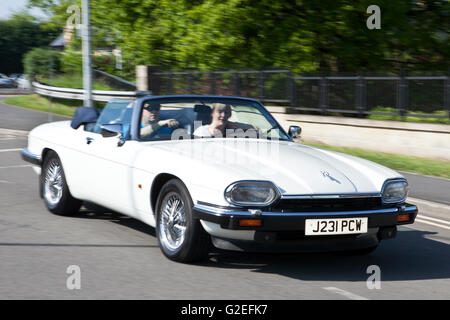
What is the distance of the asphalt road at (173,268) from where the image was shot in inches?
196

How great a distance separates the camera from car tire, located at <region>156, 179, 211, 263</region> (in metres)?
5.60

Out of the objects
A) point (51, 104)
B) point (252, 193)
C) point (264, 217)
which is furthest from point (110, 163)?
point (51, 104)

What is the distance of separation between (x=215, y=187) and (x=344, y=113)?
45.2ft

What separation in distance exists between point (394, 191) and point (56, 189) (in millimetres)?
3881

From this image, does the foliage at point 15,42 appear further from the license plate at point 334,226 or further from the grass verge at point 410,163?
the license plate at point 334,226

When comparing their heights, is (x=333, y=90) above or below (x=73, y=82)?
below

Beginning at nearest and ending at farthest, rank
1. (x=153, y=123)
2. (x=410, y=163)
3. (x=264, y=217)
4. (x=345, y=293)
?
(x=345, y=293)
(x=264, y=217)
(x=153, y=123)
(x=410, y=163)

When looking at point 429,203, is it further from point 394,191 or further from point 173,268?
point 173,268

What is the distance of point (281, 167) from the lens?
5.69 m

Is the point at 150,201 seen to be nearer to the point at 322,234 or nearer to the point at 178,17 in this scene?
the point at 322,234

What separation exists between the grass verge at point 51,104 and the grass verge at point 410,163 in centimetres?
1327

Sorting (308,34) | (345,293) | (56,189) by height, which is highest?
(308,34)

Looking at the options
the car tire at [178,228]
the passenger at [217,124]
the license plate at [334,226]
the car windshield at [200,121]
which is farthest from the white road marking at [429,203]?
the car tire at [178,228]
